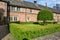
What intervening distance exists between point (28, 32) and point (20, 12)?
83.6 feet

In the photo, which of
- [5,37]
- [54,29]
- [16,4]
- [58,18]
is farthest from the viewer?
[58,18]

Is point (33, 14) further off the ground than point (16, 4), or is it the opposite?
point (16, 4)

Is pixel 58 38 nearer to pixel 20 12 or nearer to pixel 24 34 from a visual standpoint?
pixel 24 34

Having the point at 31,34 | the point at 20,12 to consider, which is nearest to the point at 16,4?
the point at 20,12

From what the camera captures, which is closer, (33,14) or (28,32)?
(28,32)

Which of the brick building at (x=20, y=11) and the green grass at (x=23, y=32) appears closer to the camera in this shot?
the green grass at (x=23, y=32)

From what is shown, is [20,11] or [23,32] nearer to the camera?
[23,32]

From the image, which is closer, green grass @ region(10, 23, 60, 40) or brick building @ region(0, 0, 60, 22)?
green grass @ region(10, 23, 60, 40)

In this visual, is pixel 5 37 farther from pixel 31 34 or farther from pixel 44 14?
pixel 44 14

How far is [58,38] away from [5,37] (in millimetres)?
6065

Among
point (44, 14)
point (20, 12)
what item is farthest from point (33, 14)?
point (44, 14)

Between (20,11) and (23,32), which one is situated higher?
(20,11)

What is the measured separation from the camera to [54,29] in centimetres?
2420

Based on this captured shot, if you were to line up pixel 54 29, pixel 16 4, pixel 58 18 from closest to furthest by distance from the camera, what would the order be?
pixel 54 29, pixel 16 4, pixel 58 18
